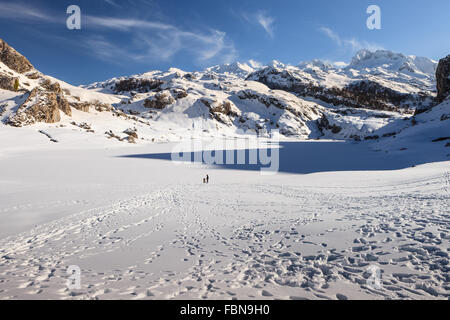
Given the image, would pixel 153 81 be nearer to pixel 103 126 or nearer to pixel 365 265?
pixel 103 126

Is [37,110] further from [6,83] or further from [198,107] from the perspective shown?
[198,107]

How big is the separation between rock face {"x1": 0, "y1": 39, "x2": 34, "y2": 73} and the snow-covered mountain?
228 mm

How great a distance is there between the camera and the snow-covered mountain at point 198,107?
54375 millimetres

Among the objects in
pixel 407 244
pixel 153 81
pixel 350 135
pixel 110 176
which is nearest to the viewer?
pixel 407 244

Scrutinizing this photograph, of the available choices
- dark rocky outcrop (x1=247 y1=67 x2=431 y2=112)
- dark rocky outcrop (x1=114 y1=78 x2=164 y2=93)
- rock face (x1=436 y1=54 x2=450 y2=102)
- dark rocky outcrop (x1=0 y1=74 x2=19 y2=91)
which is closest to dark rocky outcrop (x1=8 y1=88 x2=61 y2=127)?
dark rocky outcrop (x1=0 y1=74 x2=19 y2=91)

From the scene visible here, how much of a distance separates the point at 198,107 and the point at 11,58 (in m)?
60.5

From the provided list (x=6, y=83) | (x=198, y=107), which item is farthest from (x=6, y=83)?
(x=198, y=107)

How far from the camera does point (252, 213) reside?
37.1 ft

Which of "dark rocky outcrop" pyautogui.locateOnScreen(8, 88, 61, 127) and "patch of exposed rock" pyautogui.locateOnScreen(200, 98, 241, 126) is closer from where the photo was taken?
"dark rocky outcrop" pyautogui.locateOnScreen(8, 88, 61, 127)

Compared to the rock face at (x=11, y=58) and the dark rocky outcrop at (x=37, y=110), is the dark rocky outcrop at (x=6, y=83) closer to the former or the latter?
the dark rocky outcrop at (x=37, y=110)

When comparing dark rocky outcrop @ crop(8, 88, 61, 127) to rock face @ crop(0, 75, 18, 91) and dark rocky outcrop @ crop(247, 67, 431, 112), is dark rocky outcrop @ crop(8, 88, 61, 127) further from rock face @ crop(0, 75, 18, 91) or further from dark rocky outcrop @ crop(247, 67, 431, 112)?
dark rocky outcrop @ crop(247, 67, 431, 112)

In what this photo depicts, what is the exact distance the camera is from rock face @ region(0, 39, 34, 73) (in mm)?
66125

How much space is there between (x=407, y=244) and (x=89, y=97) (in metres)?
98.6
